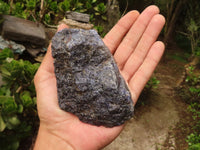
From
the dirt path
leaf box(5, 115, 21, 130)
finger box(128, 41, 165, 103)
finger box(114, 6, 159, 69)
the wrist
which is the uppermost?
finger box(114, 6, 159, 69)

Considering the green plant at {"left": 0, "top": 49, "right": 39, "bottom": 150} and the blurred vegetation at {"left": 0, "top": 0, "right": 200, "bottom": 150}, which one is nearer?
the green plant at {"left": 0, "top": 49, "right": 39, "bottom": 150}

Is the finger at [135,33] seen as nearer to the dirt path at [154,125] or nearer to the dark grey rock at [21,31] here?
the dark grey rock at [21,31]

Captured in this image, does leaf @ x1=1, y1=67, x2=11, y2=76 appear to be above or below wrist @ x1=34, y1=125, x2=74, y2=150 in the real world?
above

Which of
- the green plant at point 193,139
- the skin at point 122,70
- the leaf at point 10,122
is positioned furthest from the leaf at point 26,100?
the green plant at point 193,139

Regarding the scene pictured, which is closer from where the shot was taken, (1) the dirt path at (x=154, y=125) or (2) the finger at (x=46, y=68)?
(2) the finger at (x=46, y=68)

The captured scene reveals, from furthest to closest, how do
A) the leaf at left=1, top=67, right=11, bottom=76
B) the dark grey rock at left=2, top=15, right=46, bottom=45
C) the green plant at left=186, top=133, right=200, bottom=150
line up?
1. the green plant at left=186, top=133, right=200, bottom=150
2. the dark grey rock at left=2, top=15, right=46, bottom=45
3. the leaf at left=1, top=67, right=11, bottom=76

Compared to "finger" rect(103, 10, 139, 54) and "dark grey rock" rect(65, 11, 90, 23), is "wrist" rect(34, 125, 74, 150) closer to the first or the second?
"finger" rect(103, 10, 139, 54)

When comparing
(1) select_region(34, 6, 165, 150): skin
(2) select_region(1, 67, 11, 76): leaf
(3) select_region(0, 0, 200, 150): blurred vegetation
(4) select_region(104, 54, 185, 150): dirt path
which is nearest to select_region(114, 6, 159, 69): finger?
(1) select_region(34, 6, 165, 150): skin

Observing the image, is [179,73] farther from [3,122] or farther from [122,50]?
[3,122]
